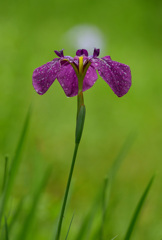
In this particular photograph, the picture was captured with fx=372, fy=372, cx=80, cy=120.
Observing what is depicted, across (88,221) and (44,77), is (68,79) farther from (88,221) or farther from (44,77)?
(88,221)

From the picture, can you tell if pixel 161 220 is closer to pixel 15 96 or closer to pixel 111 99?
pixel 15 96

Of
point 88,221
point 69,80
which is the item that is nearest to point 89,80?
point 69,80

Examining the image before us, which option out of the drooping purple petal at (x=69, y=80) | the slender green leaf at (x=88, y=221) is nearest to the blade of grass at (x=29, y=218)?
the slender green leaf at (x=88, y=221)

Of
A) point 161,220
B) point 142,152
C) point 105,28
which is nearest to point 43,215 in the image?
point 161,220

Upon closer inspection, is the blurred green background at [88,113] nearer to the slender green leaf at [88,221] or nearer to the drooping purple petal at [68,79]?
the slender green leaf at [88,221]

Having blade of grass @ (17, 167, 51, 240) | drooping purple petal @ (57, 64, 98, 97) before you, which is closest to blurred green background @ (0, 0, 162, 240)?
blade of grass @ (17, 167, 51, 240)
